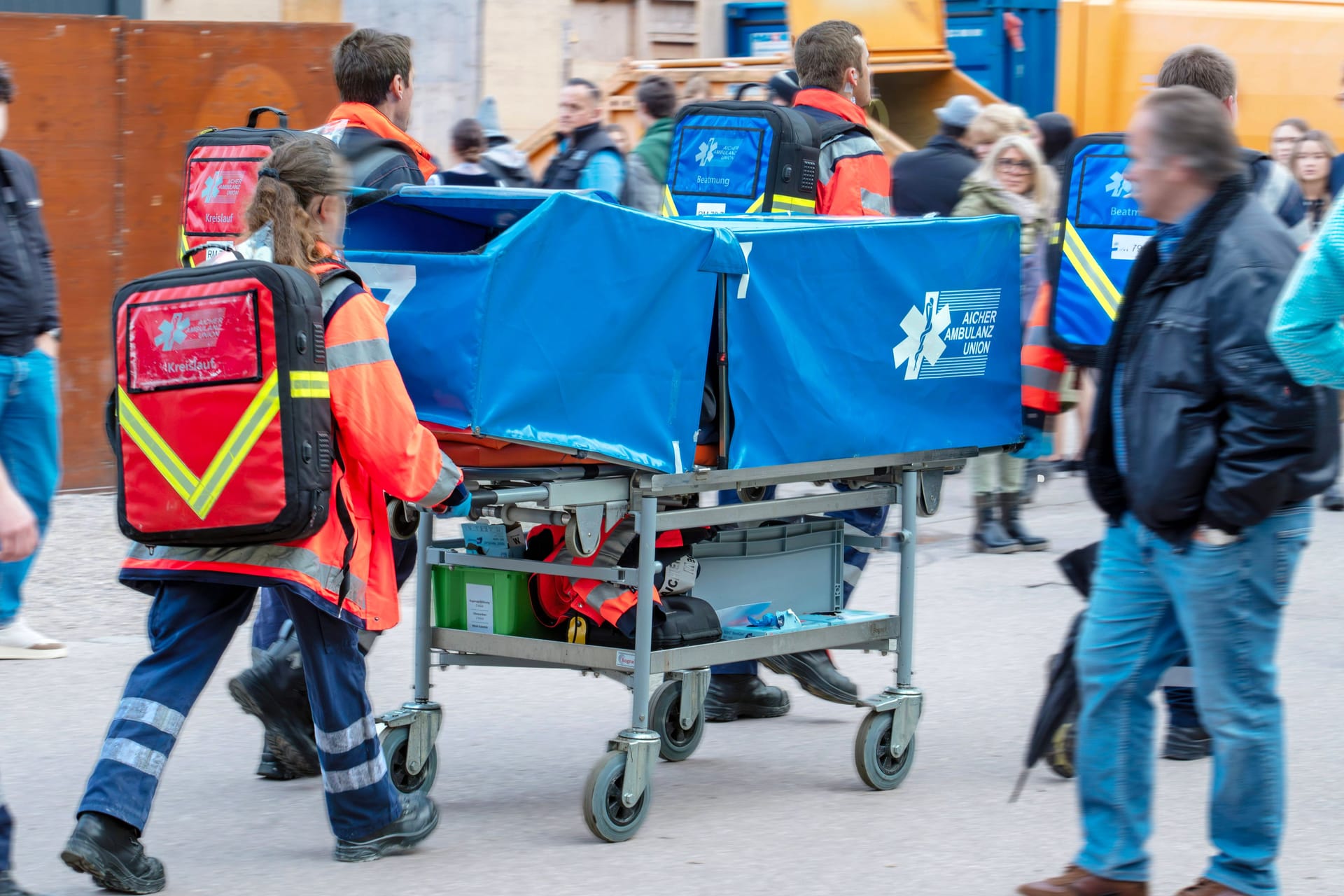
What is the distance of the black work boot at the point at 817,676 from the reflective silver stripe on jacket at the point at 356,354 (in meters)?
1.86

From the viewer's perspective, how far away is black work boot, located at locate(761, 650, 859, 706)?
5.71 metres

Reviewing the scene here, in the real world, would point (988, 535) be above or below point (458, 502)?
below

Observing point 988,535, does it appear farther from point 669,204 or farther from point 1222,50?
point 1222,50

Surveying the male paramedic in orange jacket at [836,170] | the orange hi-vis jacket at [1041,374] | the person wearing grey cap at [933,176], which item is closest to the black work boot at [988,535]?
the person wearing grey cap at [933,176]

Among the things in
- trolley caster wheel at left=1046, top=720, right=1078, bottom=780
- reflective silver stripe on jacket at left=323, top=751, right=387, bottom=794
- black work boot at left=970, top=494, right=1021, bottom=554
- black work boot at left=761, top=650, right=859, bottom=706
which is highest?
reflective silver stripe on jacket at left=323, top=751, right=387, bottom=794

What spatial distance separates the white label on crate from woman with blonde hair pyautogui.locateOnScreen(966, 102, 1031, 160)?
550cm

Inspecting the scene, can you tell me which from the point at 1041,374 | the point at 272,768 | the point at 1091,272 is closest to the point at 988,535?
the point at 1041,374

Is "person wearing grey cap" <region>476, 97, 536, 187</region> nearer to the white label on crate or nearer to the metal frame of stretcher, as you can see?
the metal frame of stretcher

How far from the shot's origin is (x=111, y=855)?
4.28 m

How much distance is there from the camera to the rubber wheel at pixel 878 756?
5312mm


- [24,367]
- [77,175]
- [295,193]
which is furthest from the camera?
[77,175]

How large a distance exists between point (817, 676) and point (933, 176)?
4.93m

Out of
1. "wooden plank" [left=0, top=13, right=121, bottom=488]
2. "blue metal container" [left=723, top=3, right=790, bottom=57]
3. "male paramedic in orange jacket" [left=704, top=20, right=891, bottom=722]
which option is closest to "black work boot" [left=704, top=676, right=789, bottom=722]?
"male paramedic in orange jacket" [left=704, top=20, right=891, bottom=722]

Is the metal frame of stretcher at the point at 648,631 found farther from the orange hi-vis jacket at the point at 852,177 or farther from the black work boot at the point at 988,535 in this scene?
the black work boot at the point at 988,535
